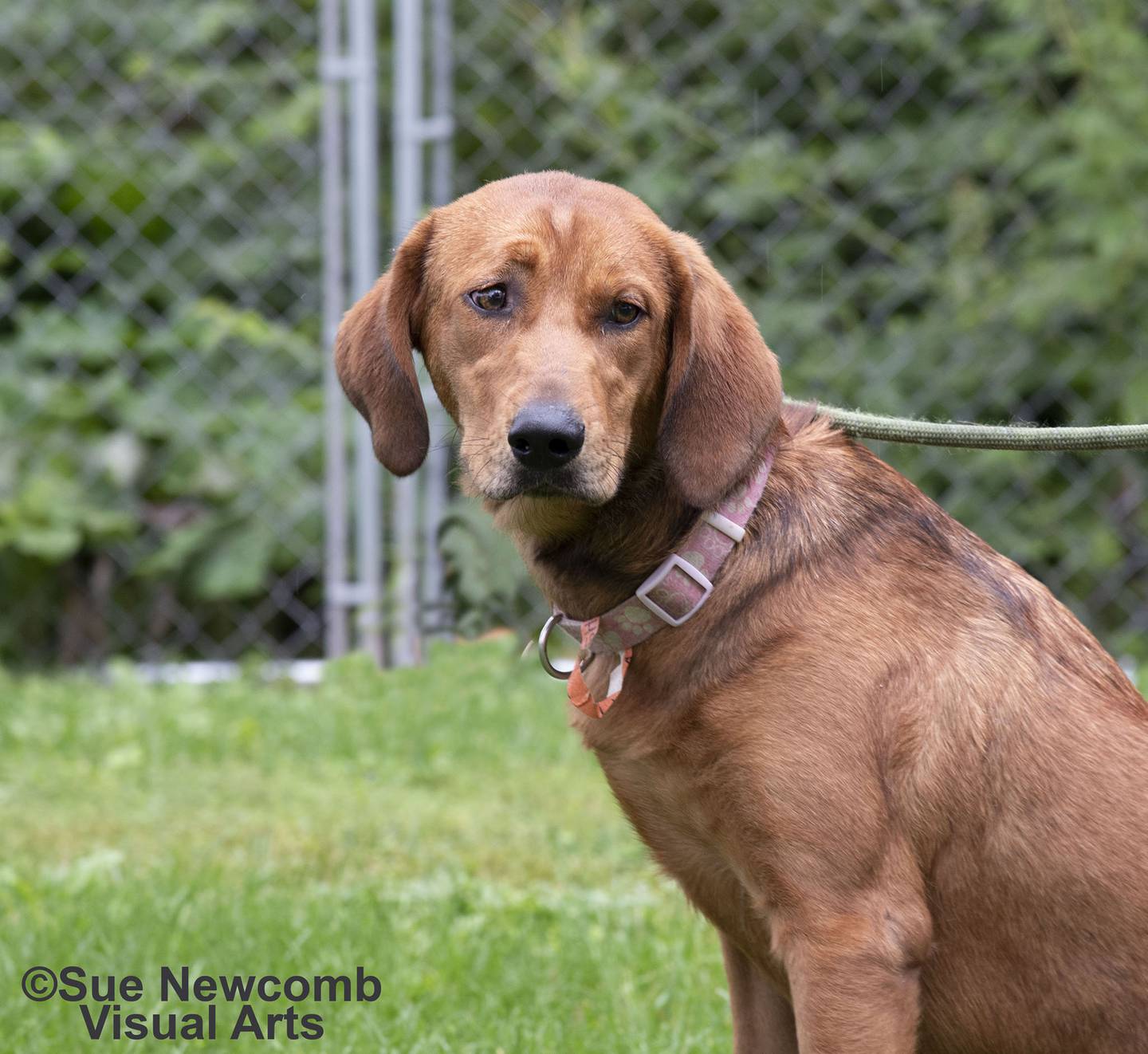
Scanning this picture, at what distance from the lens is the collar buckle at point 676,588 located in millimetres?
2473

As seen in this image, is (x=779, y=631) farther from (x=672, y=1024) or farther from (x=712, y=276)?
(x=672, y=1024)

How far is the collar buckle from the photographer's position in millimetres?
2473

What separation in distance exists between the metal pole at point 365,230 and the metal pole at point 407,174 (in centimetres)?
9

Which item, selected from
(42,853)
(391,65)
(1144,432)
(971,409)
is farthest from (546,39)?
(1144,432)

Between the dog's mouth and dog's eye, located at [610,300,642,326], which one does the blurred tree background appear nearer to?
dog's eye, located at [610,300,642,326]

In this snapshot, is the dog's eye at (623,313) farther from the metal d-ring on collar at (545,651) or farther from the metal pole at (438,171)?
the metal pole at (438,171)

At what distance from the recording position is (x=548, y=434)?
2.39 meters

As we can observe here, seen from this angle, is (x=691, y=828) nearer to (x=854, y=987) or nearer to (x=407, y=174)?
(x=854, y=987)

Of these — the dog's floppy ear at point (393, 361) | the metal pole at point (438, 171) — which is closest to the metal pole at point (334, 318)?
the metal pole at point (438, 171)

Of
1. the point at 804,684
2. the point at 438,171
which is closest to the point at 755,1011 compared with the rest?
the point at 804,684

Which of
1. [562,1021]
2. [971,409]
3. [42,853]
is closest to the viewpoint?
[562,1021]

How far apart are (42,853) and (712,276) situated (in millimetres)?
2858

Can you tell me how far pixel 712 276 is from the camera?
2689 mm

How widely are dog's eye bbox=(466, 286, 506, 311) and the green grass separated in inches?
57.8
